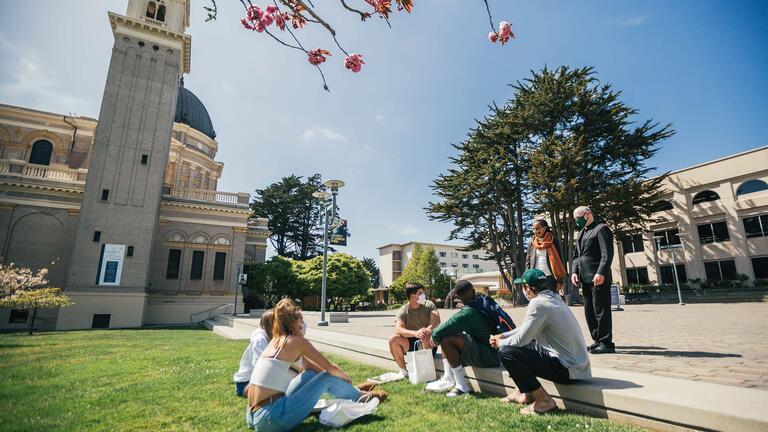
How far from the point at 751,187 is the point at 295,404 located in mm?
37943

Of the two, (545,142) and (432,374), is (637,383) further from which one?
(545,142)

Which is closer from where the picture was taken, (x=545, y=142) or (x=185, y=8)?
(x=545, y=142)

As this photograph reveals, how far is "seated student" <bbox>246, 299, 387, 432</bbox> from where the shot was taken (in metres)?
2.96

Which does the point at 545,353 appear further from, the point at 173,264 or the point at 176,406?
the point at 173,264

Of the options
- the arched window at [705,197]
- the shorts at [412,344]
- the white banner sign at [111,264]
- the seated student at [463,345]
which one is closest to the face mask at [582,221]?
the seated student at [463,345]

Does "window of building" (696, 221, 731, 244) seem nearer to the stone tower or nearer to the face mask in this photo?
the face mask

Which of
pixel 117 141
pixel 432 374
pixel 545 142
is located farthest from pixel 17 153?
pixel 545 142

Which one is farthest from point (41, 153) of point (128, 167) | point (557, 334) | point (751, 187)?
point (751, 187)

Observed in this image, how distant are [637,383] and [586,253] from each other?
7.81ft

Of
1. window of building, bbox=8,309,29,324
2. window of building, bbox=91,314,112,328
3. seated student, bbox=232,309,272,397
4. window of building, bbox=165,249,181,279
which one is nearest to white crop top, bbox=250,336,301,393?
seated student, bbox=232,309,272,397

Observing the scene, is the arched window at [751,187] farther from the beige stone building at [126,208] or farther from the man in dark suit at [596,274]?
the beige stone building at [126,208]

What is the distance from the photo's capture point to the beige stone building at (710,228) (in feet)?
84.7

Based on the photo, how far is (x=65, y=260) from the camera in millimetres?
22812

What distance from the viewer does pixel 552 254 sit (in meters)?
5.14
